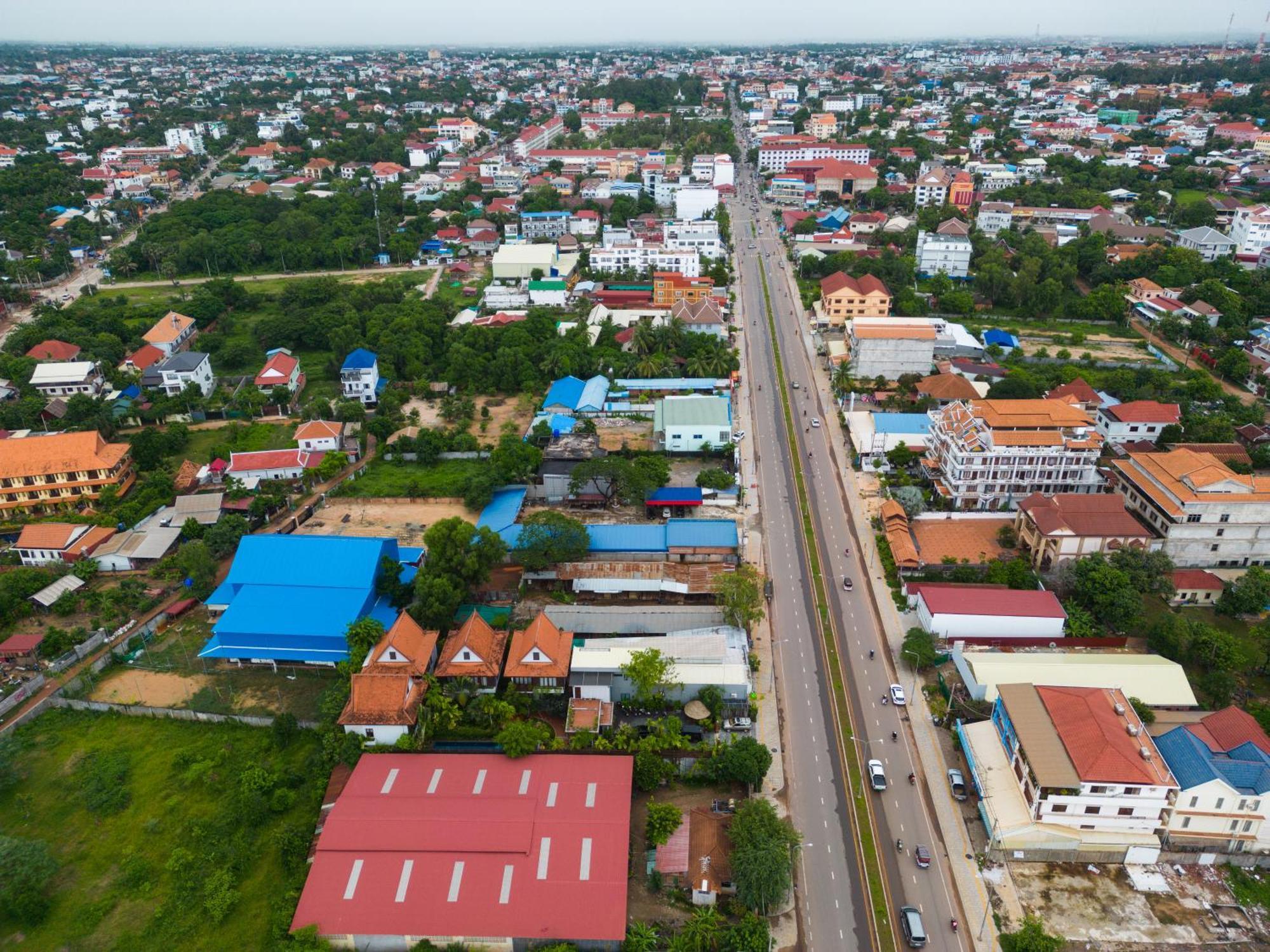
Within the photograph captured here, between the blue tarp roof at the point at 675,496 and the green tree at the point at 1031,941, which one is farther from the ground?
the blue tarp roof at the point at 675,496

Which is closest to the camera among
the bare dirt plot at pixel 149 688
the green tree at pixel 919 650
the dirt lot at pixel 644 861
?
the dirt lot at pixel 644 861

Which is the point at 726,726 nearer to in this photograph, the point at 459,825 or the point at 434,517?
the point at 459,825

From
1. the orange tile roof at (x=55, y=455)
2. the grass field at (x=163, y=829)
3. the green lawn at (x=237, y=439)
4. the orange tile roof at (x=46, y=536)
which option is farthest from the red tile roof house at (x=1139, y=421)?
the orange tile roof at (x=55, y=455)

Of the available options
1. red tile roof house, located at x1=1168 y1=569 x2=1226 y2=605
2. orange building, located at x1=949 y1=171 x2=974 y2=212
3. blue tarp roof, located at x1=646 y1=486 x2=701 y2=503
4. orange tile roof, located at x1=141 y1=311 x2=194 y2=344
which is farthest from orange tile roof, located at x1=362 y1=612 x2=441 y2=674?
orange building, located at x1=949 y1=171 x2=974 y2=212

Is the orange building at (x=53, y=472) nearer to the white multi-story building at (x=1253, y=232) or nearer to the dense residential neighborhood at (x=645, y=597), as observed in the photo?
the dense residential neighborhood at (x=645, y=597)

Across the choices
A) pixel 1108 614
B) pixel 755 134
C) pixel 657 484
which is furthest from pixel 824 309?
pixel 755 134

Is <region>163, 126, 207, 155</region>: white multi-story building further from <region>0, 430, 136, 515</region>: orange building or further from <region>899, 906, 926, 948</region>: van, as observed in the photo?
<region>899, 906, 926, 948</region>: van
